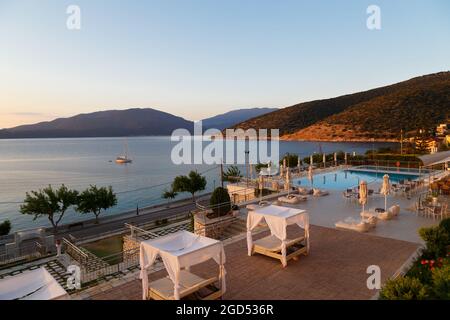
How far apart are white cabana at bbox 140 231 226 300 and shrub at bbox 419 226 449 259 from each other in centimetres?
536

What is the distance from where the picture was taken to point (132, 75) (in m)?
46.5

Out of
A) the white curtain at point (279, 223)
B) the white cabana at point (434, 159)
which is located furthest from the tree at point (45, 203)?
the white cabana at point (434, 159)

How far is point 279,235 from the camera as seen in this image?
754cm

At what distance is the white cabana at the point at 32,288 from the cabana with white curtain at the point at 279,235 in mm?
4685

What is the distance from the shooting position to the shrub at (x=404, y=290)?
4531mm

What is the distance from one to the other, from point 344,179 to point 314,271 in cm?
1591

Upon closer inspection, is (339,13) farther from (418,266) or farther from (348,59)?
(418,266)

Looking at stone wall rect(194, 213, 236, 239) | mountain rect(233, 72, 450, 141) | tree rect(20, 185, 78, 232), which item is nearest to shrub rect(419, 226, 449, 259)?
stone wall rect(194, 213, 236, 239)

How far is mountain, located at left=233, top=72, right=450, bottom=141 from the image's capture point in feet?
242

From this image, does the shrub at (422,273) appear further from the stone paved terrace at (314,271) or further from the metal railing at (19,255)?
the metal railing at (19,255)

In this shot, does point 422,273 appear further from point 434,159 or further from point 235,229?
point 434,159
